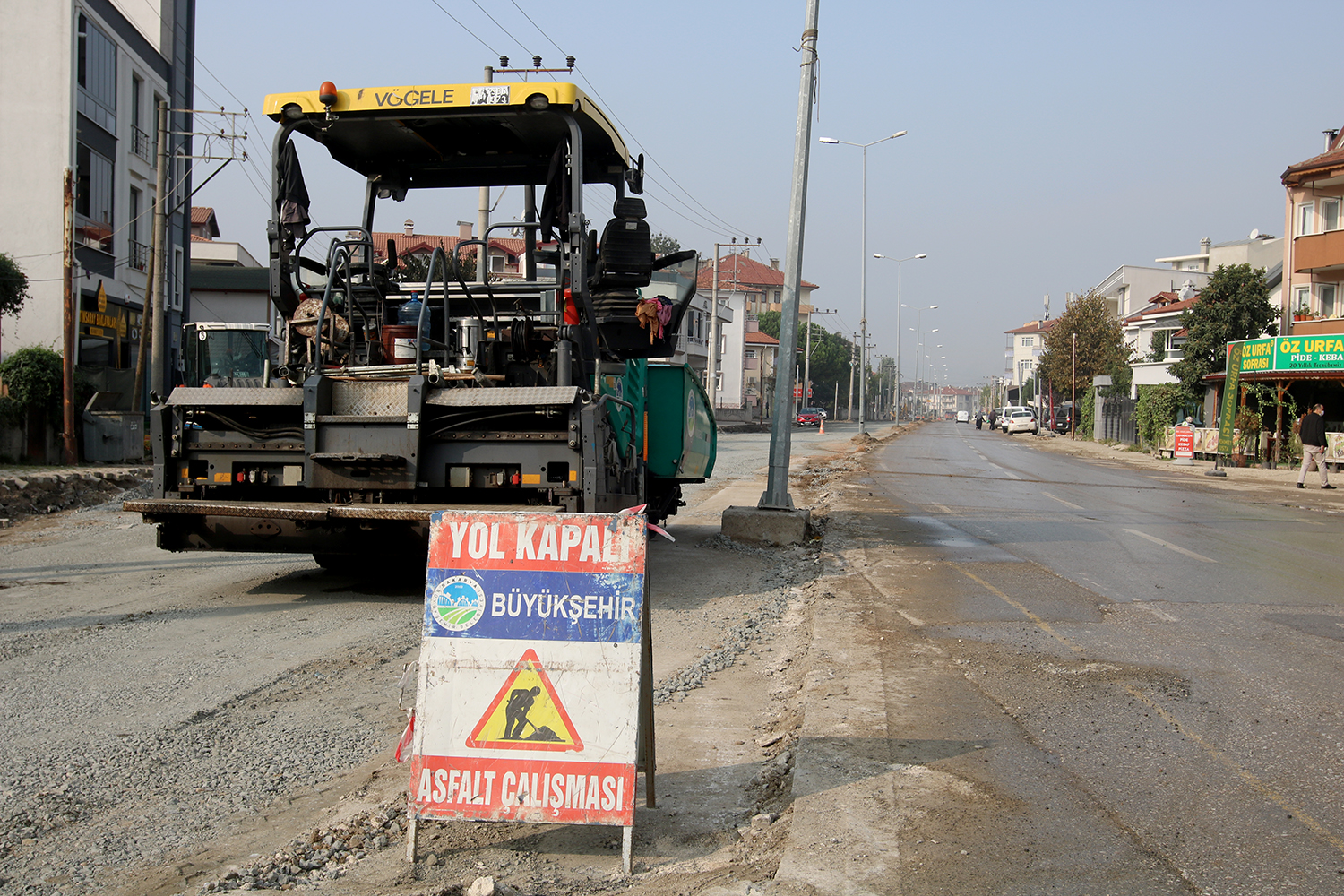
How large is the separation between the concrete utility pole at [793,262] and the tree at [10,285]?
54.4 ft

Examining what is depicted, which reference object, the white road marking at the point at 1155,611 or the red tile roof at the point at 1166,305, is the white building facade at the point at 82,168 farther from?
the red tile roof at the point at 1166,305

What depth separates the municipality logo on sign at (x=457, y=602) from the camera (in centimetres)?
360

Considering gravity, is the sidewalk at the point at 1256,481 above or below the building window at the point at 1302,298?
below

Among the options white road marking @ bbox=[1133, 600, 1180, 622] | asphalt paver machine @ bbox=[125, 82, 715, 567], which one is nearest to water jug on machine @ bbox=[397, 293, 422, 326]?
asphalt paver machine @ bbox=[125, 82, 715, 567]

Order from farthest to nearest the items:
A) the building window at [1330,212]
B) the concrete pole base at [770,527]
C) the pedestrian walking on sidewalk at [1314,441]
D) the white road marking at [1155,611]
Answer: the building window at [1330,212] < the pedestrian walking on sidewalk at [1314,441] < the concrete pole base at [770,527] < the white road marking at [1155,611]

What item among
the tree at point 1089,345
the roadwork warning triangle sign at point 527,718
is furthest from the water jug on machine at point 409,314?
the tree at point 1089,345

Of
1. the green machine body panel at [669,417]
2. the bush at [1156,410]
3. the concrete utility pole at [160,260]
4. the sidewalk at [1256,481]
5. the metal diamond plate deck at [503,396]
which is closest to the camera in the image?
the metal diamond plate deck at [503,396]

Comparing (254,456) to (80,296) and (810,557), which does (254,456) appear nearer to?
(810,557)

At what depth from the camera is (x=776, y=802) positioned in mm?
4012

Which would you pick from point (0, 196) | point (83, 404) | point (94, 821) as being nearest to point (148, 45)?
point (0, 196)

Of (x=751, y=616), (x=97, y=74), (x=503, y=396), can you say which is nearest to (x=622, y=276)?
(x=503, y=396)

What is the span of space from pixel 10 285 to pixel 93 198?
724 centimetres

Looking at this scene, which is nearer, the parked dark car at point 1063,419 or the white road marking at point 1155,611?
the white road marking at point 1155,611

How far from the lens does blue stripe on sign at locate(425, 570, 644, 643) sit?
357cm
